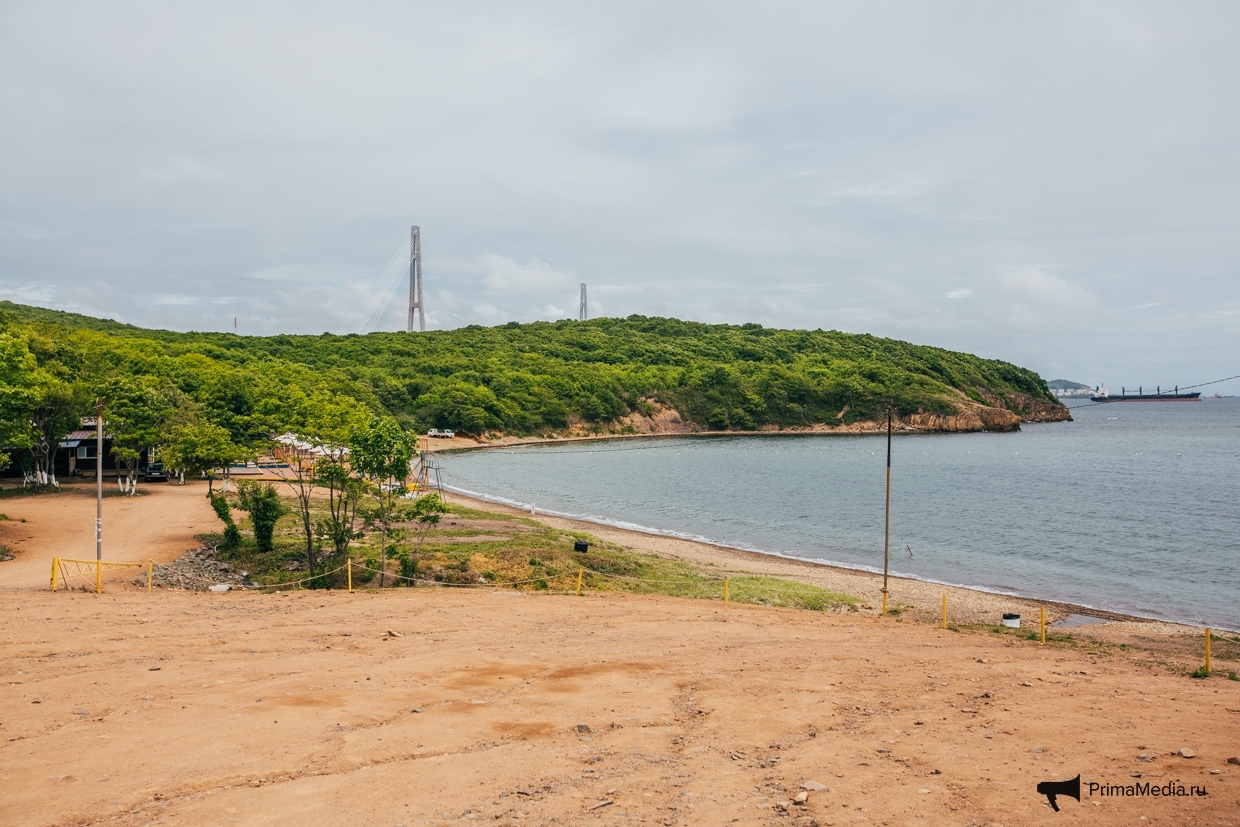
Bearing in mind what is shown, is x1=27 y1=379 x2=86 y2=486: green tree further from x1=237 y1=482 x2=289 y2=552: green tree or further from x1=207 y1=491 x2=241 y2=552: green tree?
x1=237 y1=482 x2=289 y2=552: green tree

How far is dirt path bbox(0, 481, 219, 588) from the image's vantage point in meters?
24.7

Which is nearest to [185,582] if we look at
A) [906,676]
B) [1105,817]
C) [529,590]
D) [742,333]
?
[529,590]

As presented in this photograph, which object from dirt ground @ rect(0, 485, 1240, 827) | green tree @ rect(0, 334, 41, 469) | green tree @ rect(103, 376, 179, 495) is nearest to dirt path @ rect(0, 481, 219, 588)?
green tree @ rect(103, 376, 179, 495)

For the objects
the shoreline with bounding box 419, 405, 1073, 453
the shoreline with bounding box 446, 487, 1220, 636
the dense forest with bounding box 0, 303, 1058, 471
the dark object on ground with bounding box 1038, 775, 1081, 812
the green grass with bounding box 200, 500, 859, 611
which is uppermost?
the dense forest with bounding box 0, 303, 1058, 471

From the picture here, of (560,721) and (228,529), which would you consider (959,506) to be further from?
(560,721)

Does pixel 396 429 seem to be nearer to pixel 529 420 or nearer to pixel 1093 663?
pixel 1093 663

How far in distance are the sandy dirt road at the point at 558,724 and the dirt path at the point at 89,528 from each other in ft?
21.5

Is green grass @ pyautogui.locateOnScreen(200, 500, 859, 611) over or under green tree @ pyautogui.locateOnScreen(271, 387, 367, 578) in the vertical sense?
under

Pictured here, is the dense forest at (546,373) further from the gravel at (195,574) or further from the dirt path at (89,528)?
the gravel at (195,574)

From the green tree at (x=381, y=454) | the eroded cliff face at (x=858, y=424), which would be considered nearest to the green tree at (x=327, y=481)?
the green tree at (x=381, y=454)

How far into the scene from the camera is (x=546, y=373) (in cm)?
13562

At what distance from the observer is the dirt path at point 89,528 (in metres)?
24.7

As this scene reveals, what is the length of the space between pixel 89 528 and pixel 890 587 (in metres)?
29.3

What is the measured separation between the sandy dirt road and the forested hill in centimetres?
5537
